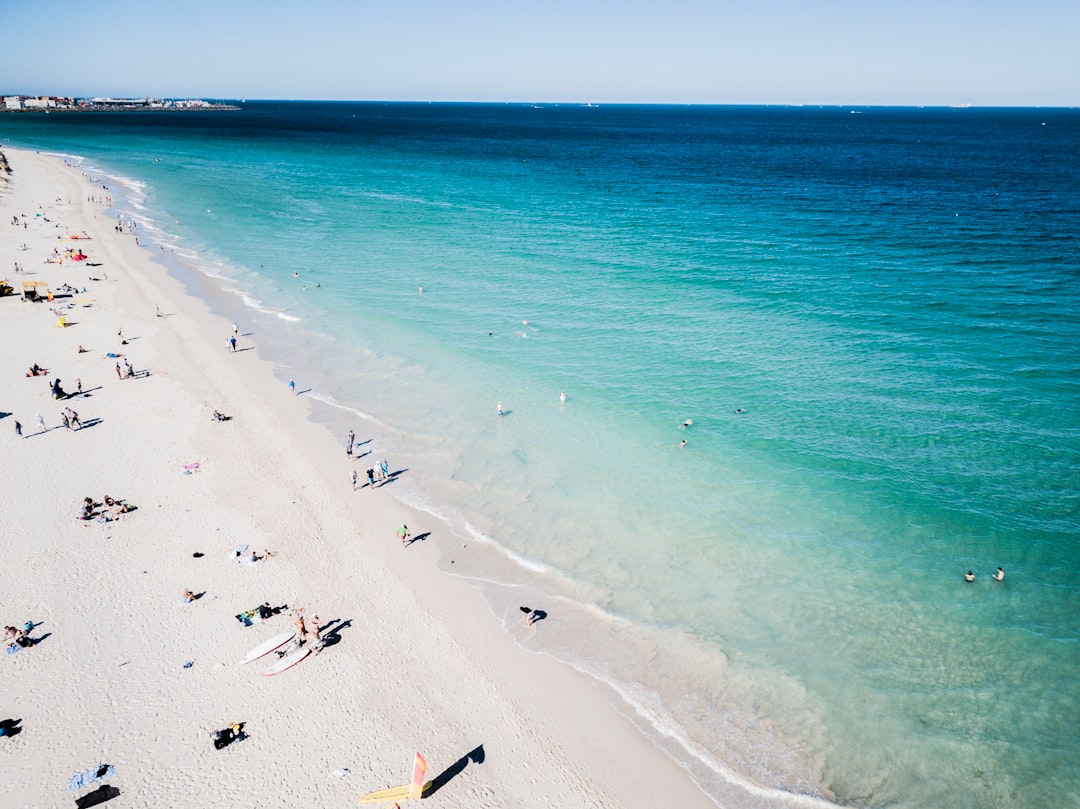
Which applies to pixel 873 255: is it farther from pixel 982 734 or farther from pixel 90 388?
pixel 90 388

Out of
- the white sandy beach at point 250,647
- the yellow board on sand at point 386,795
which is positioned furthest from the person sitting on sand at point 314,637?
the yellow board on sand at point 386,795

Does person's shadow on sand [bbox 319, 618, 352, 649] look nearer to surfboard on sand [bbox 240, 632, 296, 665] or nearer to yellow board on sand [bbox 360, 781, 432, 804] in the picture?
surfboard on sand [bbox 240, 632, 296, 665]

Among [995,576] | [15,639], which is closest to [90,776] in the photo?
[15,639]

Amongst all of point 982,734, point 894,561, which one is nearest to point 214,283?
point 894,561

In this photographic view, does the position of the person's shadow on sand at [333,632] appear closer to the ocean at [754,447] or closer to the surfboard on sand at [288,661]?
the surfboard on sand at [288,661]

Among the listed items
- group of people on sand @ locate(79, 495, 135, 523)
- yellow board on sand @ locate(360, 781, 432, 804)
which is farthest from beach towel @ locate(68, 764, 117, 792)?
group of people on sand @ locate(79, 495, 135, 523)

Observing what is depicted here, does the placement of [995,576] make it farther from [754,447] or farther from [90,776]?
[90,776]
